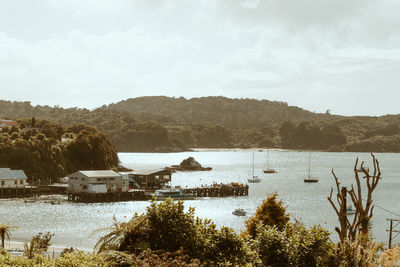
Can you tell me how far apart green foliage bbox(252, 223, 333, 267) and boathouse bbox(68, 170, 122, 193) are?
92.9 metres

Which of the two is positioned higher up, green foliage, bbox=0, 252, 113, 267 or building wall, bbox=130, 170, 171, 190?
green foliage, bbox=0, 252, 113, 267

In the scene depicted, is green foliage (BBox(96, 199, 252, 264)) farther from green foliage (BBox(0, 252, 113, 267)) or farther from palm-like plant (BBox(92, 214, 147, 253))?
green foliage (BBox(0, 252, 113, 267))

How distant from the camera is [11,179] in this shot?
104812 millimetres

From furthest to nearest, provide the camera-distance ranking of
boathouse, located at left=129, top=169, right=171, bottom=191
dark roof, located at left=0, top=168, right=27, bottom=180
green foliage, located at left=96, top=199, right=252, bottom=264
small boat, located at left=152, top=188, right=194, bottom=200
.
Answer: boathouse, located at left=129, top=169, right=171, bottom=191
small boat, located at left=152, top=188, right=194, bottom=200
dark roof, located at left=0, top=168, right=27, bottom=180
green foliage, located at left=96, top=199, right=252, bottom=264

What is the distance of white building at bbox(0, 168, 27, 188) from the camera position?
341 feet

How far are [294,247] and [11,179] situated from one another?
3958 inches

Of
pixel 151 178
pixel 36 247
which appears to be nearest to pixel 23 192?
pixel 151 178

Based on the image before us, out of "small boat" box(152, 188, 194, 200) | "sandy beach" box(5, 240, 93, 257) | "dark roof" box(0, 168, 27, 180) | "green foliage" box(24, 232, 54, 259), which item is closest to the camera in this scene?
"green foliage" box(24, 232, 54, 259)

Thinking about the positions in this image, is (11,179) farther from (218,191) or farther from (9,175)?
(218,191)

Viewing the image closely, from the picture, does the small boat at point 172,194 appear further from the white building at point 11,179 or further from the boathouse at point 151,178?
the white building at point 11,179

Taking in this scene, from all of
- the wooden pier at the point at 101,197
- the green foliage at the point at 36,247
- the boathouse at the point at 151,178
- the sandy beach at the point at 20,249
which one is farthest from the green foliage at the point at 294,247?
the boathouse at the point at 151,178

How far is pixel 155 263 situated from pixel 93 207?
89.0 metres

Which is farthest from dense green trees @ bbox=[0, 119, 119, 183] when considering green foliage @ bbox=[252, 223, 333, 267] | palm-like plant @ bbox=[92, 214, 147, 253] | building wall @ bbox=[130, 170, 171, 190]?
palm-like plant @ bbox=[92, 214, 147, 253]

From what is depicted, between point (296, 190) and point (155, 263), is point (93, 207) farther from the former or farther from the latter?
point (155, 263)
